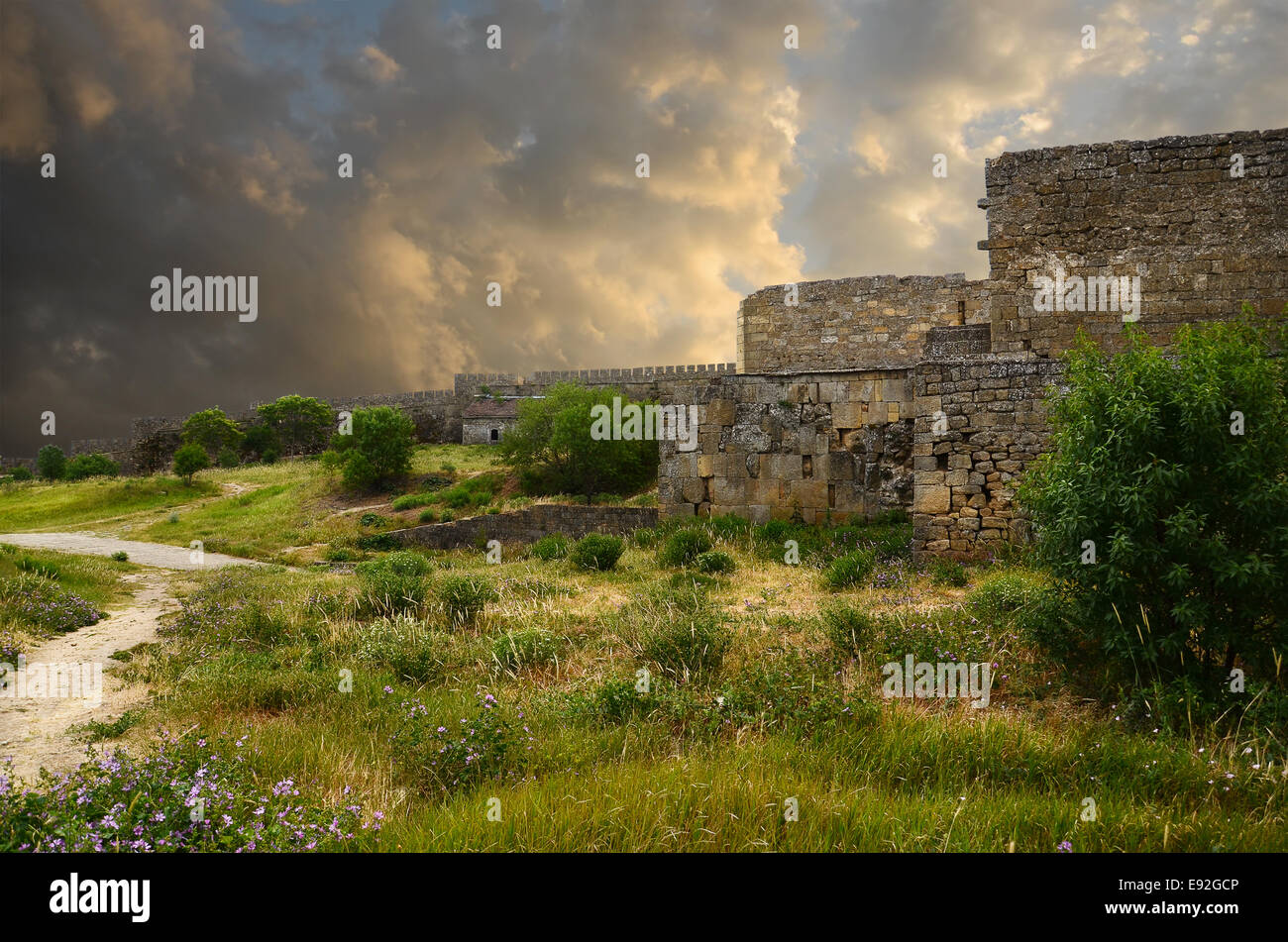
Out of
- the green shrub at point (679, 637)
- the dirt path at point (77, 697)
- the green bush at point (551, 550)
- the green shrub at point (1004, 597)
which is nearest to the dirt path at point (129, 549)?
the dirt path at point (77, 697)

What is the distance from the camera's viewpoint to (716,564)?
10648 mm

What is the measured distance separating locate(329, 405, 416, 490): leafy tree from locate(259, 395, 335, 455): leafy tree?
55.6 feet

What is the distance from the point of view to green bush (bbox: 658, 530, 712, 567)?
37.3 feet

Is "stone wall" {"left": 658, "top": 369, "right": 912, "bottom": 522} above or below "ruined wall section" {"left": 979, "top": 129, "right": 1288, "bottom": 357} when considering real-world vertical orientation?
below

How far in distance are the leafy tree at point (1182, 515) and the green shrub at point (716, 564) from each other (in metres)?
5.39

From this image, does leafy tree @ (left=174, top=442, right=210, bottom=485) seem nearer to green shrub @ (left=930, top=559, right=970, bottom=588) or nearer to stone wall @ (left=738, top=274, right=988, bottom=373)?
stone wall @ (left=738, top=274, right=988, bottom=373)

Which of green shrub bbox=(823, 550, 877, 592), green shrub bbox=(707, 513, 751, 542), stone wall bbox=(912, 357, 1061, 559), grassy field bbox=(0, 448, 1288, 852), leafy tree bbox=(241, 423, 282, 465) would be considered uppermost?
leafy tree bbox=(241, 423, 282, 465)

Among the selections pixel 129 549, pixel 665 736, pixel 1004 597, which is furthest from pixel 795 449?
pixel 129 549

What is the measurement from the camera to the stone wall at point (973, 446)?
973 centimetres

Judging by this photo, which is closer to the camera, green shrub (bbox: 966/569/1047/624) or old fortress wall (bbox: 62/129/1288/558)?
green shrub (bbox: 966/569/1047/624)

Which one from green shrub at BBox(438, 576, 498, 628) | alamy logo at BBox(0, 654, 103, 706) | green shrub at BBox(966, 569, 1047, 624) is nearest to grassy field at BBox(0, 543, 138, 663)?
alamy logo at BBox(0, 654, 103, 706)

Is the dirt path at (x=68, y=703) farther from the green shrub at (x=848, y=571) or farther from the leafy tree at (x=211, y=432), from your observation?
the leafy tree at (x=211, y=432)

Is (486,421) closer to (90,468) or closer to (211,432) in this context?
(211,432)

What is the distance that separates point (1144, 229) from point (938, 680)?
34.5ft
